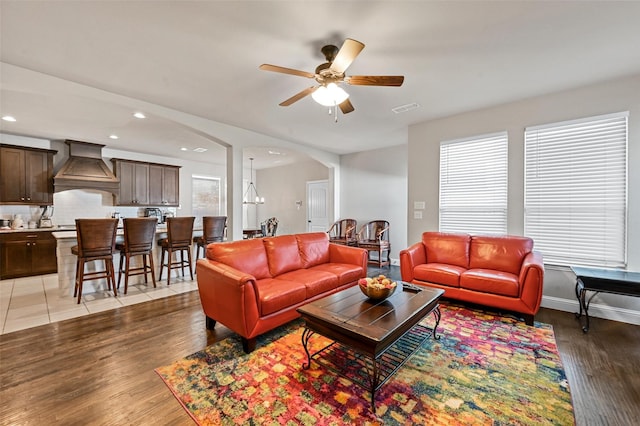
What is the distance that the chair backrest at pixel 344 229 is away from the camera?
6729mm

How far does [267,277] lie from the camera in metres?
3.12

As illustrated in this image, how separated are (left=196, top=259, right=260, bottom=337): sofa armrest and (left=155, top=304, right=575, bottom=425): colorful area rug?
260 millimetres

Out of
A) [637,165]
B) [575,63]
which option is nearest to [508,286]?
[637,165]

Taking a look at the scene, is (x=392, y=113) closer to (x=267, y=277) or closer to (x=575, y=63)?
(x=575, y=63)

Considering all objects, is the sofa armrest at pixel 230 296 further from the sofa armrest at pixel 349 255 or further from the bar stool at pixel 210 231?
the bar stool at pixel 210 231

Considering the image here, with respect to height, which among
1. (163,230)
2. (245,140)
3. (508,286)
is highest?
(245,140)

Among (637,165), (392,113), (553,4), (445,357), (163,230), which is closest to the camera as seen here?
(553,4)

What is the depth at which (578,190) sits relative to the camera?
11.0ft

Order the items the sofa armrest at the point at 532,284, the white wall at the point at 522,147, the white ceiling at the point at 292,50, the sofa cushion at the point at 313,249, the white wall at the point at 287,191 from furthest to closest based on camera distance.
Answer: the white wall at the point at 287,191 → the sofa cushion at the point at 313,249 → the white wall at the point at 522,147 → the sofa armrest at the point at 532,284 → the white ceiling at the point at 292,50

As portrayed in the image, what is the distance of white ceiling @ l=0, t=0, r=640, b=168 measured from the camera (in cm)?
202

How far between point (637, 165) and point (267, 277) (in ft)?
14.4

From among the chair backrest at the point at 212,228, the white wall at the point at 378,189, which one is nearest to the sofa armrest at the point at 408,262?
the white wall at the point at 378,189

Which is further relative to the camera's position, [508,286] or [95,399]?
[508,286]

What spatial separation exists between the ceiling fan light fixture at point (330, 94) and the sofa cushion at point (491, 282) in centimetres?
252
